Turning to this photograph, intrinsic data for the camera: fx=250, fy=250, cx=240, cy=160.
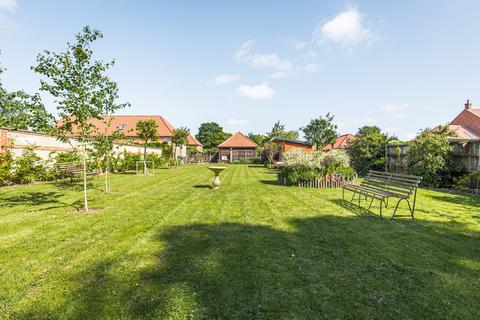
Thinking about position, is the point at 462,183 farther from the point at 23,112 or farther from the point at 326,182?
the point at 23,112

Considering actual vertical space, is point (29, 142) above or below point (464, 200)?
above

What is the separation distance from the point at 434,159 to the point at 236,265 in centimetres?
1355

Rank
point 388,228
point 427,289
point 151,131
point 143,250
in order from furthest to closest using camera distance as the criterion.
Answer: point 151,131 → point 388,228 → point 143,250 → point 427,289

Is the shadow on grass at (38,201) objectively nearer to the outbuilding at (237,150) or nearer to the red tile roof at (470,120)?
the red tile roof at (470,120)

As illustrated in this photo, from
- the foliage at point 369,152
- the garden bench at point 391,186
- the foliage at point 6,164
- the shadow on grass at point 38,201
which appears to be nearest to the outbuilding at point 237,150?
the foliage at point 369,152

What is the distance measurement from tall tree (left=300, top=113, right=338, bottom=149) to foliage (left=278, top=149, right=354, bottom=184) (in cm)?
2182

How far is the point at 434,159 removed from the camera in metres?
12.8

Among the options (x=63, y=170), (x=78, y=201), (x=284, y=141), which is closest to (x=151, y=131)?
(x=63, y=170)

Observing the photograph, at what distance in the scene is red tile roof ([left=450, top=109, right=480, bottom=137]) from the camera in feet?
96.0

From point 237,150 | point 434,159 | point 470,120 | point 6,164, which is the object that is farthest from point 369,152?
point 237,150

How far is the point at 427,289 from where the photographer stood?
3.24 metres

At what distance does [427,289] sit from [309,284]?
1.50 metres

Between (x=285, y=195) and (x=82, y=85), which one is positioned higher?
(x=82, y=85)

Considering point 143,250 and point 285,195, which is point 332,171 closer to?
point 285,195
